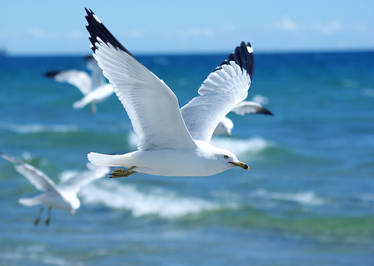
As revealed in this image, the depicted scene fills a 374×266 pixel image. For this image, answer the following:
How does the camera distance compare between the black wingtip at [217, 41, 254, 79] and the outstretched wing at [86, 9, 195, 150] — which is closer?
the outstretched wing at [86, 9, 195, 150]

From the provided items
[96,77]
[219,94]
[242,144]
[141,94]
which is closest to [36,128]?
[242,144]

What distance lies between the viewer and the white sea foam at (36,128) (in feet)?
91.7

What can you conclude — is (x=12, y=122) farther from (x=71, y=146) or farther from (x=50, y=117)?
(x=71, y=146)

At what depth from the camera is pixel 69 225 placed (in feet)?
44.9

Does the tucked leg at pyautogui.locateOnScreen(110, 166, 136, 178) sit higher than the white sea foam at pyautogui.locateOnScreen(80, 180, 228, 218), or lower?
lower

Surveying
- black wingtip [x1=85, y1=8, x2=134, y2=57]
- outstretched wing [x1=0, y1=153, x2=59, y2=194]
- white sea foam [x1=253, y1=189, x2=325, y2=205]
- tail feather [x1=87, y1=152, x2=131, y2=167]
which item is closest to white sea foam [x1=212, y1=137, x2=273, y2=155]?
white sea foam [x1=253, y1=189, x2=325, y2=205]

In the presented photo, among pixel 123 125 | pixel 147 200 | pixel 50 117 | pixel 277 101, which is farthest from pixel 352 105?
pixel 147 200

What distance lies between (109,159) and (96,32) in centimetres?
117

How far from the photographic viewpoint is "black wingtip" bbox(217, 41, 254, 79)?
293 inches

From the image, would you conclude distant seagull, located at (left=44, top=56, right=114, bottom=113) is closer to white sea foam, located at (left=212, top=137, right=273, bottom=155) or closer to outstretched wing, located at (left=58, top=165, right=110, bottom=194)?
outstretched wing, located at (left=58, top=165, right=110, bottom=194)

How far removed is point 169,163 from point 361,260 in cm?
720

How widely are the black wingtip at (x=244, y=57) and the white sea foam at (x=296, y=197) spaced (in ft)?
29.0

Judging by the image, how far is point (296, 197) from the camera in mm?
16312

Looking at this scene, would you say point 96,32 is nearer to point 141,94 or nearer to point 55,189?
point 141,94
